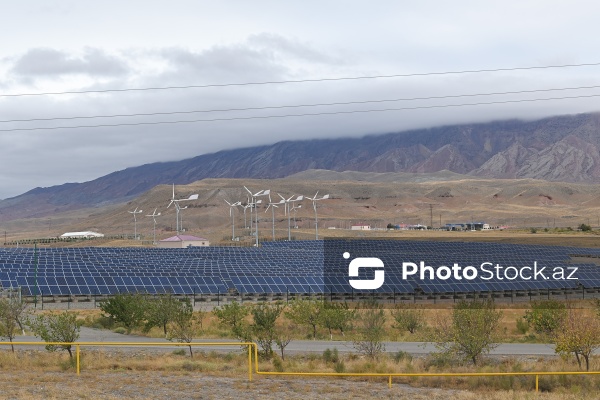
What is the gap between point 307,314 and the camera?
46.3 m

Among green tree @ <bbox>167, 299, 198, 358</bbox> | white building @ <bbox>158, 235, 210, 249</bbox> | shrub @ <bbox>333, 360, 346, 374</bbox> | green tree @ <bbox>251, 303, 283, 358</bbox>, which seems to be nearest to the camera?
shrub @ <bbox>333, 360, 346, 374</bbox>

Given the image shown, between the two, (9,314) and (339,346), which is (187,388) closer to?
(339,346)

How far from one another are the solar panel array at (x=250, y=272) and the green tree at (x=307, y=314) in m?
14.6

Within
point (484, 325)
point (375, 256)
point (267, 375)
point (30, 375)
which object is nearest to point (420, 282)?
point (375, 256)

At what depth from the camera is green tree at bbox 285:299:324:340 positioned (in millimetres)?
45875

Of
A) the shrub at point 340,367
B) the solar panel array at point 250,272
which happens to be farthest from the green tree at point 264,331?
the solar panel array at point 250,272

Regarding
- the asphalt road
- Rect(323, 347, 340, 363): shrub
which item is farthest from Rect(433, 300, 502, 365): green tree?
Rect(323, 347, 340, 363): shrub

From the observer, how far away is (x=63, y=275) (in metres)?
65.1

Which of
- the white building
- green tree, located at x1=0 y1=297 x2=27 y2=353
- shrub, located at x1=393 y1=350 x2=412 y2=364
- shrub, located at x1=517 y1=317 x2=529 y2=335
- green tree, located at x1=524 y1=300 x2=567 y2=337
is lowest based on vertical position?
shrub, located at x1=517 y1=317 x2=529 y2=335

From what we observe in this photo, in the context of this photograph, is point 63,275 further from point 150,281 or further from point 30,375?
point 30,375

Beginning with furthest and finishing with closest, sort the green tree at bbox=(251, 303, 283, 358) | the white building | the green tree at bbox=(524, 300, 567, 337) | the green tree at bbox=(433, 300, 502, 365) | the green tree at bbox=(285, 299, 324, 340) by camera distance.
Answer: the white building → the green tree at bbox=(285, 299, 324, 340) → the green tree at bbox=(524, 300, 567, 337) → the green tree at bbox=(251, 303, 283, 358) → the green tree at bbox=(433, 300, 502, 365)

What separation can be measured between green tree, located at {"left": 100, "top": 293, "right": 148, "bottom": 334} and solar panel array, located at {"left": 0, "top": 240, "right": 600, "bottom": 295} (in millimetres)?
10521

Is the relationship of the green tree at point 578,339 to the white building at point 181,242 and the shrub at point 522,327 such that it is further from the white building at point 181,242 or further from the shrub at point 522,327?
the white building at point 181,242

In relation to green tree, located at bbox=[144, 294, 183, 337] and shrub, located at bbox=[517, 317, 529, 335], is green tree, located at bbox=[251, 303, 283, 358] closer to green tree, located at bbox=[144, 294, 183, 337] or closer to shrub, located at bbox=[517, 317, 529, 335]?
green tree, located at bbox=[144, 294, 183, 337]
